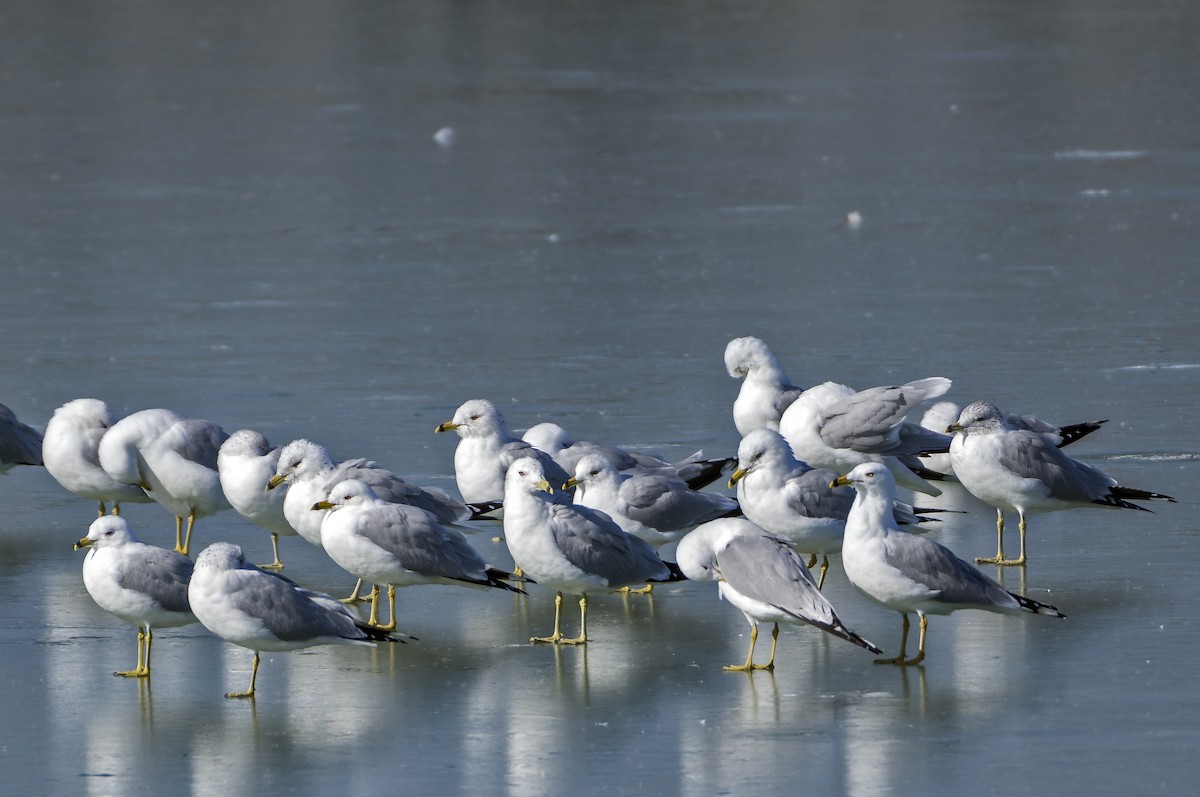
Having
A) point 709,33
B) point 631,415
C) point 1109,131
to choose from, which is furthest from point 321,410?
point 709,33

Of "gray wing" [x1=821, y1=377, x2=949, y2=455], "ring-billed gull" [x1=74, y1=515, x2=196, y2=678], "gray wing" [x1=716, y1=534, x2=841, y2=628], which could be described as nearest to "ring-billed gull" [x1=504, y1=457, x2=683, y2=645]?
"gray wing" [x1=716, y1=534, x2=841, y2=628]

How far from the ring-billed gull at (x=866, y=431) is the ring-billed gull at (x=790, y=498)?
43.6 inches

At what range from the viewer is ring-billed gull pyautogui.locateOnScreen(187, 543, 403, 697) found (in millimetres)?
7586

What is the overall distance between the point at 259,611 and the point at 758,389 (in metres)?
4.33

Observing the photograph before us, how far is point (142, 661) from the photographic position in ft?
26.1

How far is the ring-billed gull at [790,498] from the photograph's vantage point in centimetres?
906

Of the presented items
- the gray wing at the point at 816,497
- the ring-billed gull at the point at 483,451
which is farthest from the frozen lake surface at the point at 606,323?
the ring-billed gull at the point at 483,451

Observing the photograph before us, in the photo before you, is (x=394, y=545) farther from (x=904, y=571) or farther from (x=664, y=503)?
(x=904, y=571)

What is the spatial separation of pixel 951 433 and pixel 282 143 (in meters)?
14.7

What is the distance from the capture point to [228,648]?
27.3 feet

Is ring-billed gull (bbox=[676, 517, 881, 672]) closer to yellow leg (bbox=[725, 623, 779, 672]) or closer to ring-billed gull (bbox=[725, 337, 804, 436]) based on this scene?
yellow leg (bbox=[725, 623, 779, 672])

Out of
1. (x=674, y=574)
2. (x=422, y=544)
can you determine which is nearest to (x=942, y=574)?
(x=674, y=574)

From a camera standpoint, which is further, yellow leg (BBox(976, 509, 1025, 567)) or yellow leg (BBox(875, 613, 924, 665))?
yellow leg (BBox(976, 509, 1025, 567))

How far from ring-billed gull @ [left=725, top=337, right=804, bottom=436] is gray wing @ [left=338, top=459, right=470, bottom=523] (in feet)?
7.77
